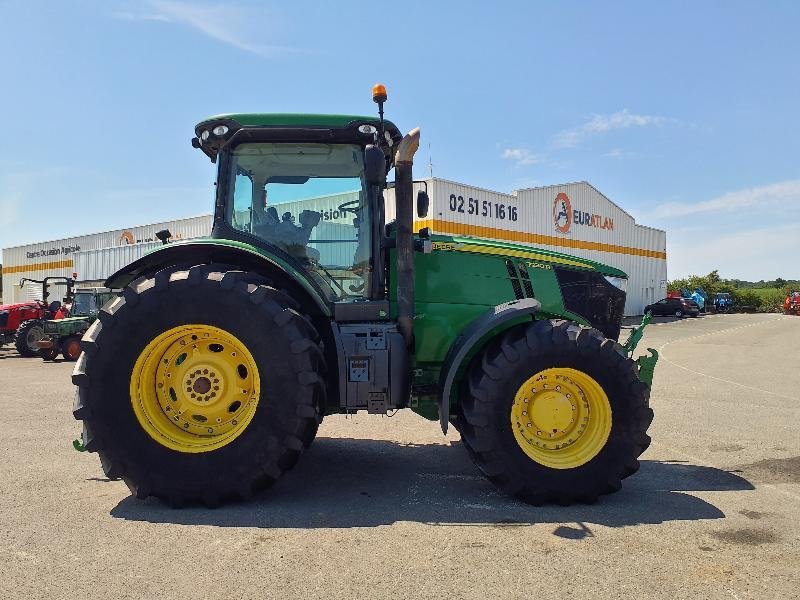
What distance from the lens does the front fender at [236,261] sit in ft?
14.1

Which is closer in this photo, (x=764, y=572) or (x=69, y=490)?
Answer: (x=764, y=572)

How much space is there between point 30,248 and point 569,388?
50.8 metres

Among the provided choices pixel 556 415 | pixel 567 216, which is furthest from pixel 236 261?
pixel 567 216

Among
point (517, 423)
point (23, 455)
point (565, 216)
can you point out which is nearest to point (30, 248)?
point (565, 216)

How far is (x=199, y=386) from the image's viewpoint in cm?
407

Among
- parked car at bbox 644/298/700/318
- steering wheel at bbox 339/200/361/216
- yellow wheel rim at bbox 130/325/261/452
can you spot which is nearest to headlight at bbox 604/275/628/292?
steering wheel at bbox 339/200/361/216

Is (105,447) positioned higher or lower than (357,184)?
lower

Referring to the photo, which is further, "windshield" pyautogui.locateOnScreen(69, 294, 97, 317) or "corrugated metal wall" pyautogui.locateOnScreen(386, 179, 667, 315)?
"corrugated metal wall" pyautogui.locateOnScreen(386, 179, 667, 315)

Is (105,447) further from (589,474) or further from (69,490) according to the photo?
(589,474)

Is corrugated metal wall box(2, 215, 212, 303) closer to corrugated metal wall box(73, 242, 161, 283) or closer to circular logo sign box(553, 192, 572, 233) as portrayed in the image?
corrugated metal wall box(73, 242, 161, 283)

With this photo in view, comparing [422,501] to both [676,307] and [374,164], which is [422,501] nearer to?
[374,164]

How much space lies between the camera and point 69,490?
431cm

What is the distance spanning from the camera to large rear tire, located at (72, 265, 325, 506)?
3.89 meters

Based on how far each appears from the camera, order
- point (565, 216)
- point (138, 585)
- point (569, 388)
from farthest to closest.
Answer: point (565, 216) < point (569, 388) < point (138, 585)
